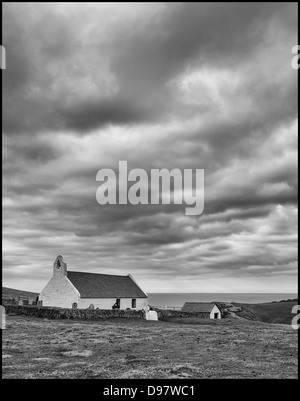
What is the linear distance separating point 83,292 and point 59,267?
5.83 meters

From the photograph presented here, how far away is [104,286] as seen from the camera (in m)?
67.7

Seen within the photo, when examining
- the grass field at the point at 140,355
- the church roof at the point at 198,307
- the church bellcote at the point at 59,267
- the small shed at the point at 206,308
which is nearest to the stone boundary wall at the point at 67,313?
the church bellcote at the point at 59,267

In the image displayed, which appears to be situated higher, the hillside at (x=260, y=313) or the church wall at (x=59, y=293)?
the church wall at (x=59, y=293)

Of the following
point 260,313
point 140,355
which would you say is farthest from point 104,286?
point 260,313

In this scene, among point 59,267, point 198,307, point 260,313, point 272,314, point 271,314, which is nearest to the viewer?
point 59,267

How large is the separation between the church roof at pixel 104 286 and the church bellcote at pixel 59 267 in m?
1.32

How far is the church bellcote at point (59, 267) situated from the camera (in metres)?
63.0

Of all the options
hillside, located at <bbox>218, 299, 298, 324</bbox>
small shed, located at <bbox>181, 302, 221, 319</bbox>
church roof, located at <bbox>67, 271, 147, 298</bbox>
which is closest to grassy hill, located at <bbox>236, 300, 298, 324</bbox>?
hillside, located at <bbox>218, 299, 298, 324</bbox>

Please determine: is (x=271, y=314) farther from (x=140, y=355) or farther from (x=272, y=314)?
(x=140, y=355)

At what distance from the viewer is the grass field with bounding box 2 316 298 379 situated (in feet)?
61.2

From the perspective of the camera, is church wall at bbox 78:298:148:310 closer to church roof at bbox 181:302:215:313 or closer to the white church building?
the white church building

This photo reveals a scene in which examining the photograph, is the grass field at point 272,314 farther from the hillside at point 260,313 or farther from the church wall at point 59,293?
the church wall at point 59,293

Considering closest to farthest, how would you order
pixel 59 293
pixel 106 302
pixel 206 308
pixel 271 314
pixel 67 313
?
pixel 67 313, pixel 59 293, pixel 106 302, pixel 206 308, pixel 271 314

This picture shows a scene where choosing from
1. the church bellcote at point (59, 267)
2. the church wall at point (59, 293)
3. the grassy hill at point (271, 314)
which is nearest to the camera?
the church wall at point (59, 293)
